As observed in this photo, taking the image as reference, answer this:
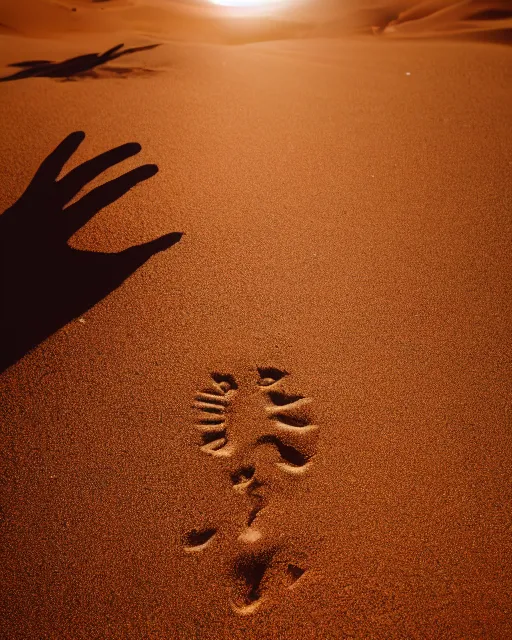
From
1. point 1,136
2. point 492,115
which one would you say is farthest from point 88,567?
point 492,115

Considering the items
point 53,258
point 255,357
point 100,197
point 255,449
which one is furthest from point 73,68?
point 255,449

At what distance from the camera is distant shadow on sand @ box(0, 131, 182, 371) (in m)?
1.95

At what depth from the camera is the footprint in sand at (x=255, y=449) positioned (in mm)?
1425

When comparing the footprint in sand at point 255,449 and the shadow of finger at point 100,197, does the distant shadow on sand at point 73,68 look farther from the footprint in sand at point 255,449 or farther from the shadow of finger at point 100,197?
the footprint in sand at point 255,449

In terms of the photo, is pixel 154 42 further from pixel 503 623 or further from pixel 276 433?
pixel 503 623

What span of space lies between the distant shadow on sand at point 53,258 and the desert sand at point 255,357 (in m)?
0.01

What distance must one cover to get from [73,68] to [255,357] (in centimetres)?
294

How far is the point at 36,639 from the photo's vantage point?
4.42 feet

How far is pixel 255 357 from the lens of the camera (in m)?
1.86

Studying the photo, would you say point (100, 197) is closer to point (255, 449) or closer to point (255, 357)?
point (255, 357)

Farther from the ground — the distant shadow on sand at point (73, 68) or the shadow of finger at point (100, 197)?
the distant shadow on sand at point (73, 68)

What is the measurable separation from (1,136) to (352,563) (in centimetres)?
292

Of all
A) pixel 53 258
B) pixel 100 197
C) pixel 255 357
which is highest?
pixel 100 197

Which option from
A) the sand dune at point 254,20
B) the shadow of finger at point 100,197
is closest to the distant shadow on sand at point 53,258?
the shadow of finger at point 100,197
